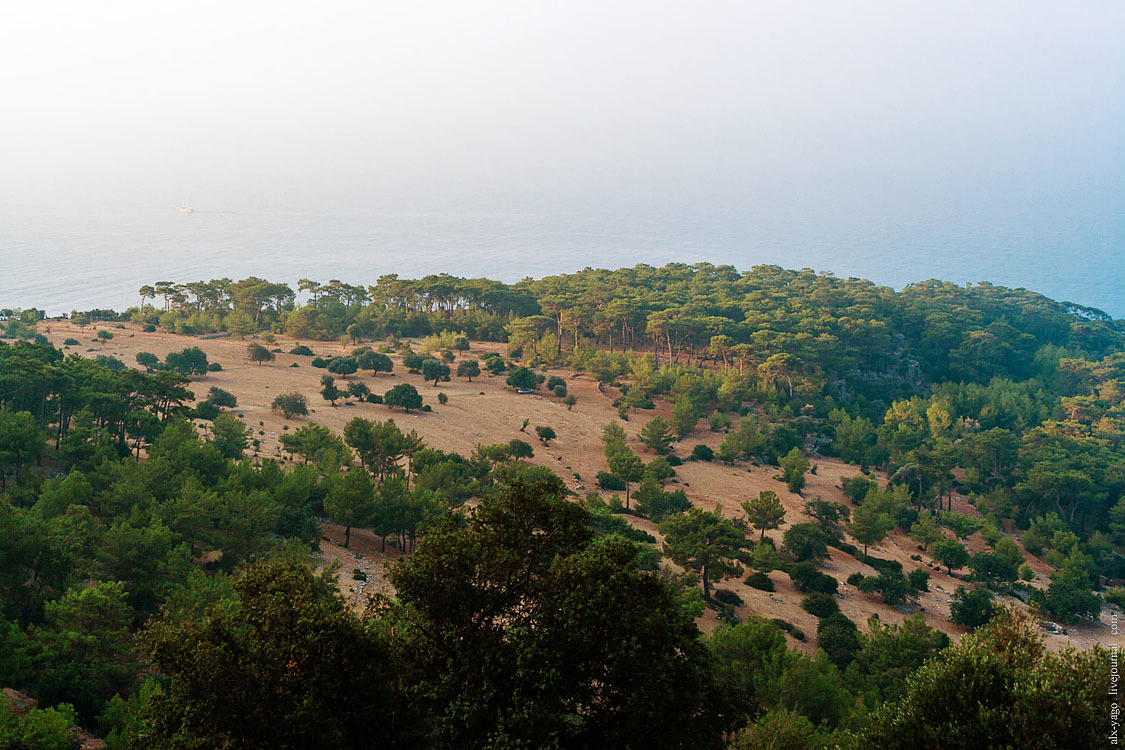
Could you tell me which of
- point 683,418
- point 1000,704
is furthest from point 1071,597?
point 1000,704

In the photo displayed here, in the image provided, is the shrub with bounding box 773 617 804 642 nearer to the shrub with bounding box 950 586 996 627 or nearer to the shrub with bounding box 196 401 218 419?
the shrub with bounding box 950 586 996 627

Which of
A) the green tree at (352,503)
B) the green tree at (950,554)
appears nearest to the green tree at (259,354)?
the green tree at (352,503)

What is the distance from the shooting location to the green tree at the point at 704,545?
33.2 metres

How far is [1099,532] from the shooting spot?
51.6m

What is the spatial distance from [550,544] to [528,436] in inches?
1766

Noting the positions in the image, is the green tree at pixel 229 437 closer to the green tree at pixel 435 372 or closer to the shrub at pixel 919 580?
the green tree at pixel 435 372

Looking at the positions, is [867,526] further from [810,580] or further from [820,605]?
[820,605]

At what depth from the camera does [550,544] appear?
13.2 meters

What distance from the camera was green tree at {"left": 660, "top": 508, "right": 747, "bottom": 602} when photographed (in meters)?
33.2

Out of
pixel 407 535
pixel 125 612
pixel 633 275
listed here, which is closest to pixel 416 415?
pixel 407 535

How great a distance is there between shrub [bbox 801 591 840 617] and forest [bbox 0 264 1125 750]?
0.20 metres

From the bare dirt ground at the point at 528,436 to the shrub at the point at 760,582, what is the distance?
0.42m

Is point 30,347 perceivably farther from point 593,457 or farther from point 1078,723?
point 1078,723

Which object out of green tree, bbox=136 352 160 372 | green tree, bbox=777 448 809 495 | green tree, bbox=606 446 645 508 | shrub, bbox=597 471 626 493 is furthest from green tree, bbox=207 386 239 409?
green tree, bbox=777 448 809 495
